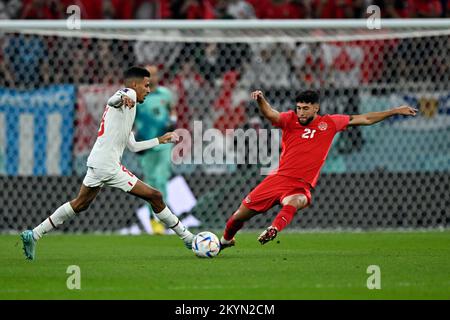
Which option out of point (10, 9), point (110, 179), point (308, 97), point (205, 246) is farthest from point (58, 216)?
point (10, 9)

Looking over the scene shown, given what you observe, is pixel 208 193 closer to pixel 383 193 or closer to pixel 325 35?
pixel 383 193

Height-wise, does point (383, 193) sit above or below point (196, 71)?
below

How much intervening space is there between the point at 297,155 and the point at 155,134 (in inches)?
145

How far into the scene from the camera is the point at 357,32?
47.3 ft

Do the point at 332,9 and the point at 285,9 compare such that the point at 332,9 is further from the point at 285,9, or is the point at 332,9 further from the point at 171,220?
the point at 171,220

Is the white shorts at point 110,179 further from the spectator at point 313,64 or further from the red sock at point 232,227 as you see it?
the spectator at point 313,64

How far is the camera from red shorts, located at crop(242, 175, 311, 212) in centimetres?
938

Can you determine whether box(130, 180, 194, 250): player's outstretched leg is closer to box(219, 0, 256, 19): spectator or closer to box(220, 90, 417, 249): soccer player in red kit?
box(220, 90, 417, 249): soccer player in red kit

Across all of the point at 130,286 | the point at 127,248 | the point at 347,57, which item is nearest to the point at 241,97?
the point at 347,57

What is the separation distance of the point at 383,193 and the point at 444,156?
0.99 metres
